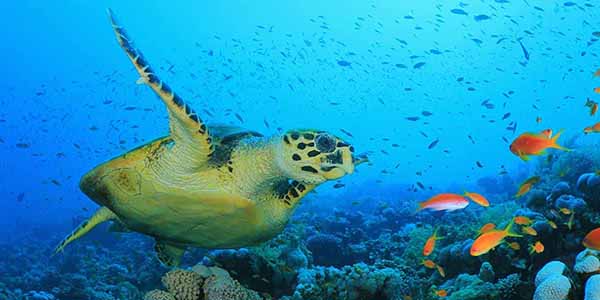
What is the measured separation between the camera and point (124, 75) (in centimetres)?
7338

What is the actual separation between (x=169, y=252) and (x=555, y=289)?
3.90 meters

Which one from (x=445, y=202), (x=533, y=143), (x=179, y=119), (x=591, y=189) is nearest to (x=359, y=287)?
(x=445, y=202)

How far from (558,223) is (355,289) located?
94.2 inches

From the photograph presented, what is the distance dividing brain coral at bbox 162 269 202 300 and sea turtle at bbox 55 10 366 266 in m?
0.65

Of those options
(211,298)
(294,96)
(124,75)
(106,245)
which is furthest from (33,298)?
(294,96)

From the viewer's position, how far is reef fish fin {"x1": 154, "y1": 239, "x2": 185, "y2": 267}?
4.72 meters

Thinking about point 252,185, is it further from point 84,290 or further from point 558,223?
point 84,290

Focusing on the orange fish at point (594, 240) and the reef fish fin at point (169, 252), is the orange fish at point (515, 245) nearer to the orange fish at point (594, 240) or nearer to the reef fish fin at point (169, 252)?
the orange fish at point (594, 240)

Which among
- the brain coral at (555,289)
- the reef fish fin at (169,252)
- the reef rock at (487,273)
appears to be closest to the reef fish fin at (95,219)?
the reef fish fin at (169,252)

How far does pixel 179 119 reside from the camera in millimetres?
2771

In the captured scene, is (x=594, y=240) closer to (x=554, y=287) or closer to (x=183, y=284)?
(x=554, y=287)

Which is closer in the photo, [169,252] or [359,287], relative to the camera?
[359,287]

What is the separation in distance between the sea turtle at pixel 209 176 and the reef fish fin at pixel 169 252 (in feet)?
2.19

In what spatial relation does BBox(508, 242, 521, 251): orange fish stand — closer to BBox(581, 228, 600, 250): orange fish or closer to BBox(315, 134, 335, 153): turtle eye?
BBox(581, 228, 600, 250): orange fish
